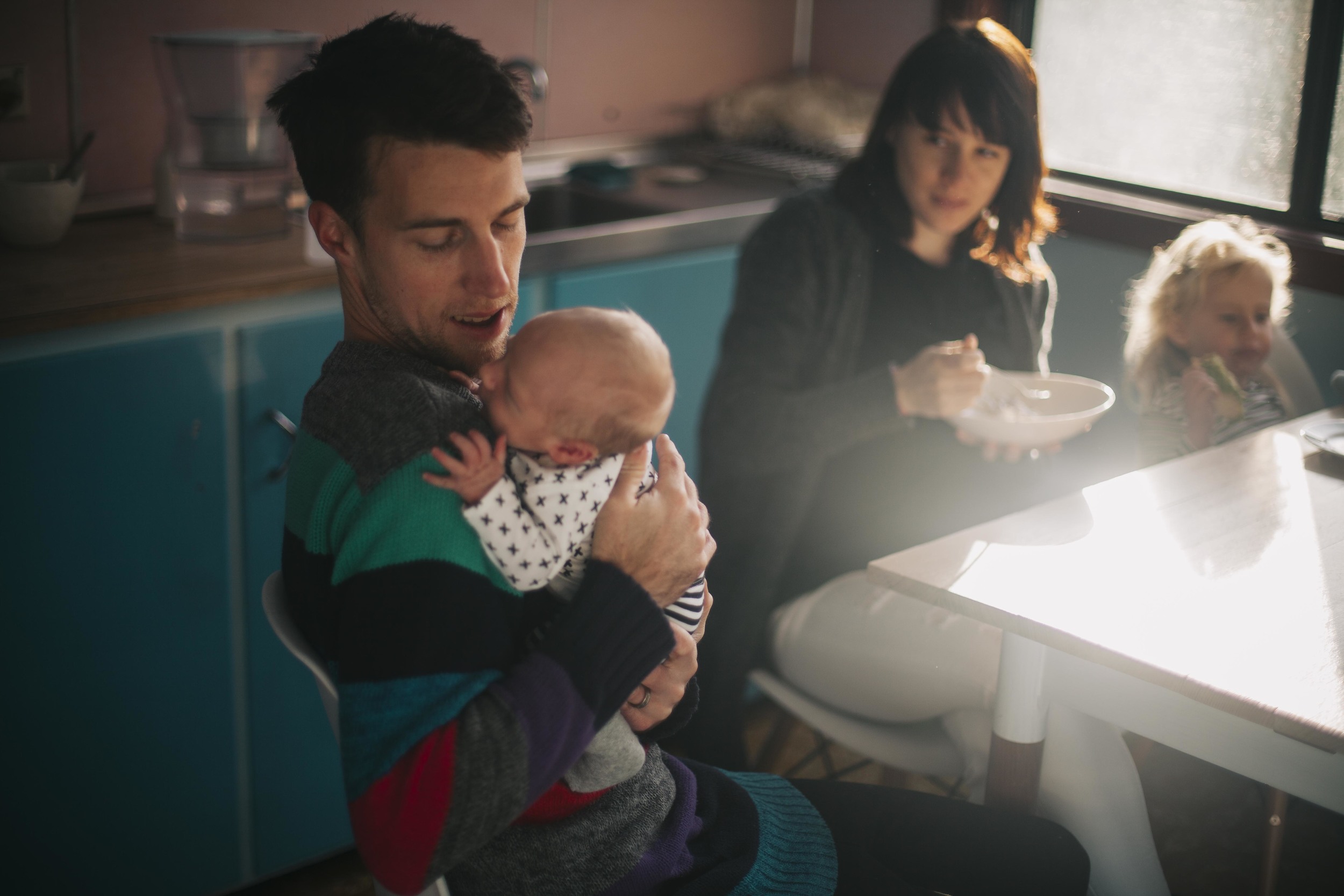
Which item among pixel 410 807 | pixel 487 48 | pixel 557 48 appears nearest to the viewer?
pixel 410 807

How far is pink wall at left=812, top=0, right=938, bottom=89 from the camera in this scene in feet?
9.97

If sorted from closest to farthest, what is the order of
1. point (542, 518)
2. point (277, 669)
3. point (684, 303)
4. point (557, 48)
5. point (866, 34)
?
point (542, 518) → point (277, 669) → point (684, 303) → point (557, 48) → point (866, 34)

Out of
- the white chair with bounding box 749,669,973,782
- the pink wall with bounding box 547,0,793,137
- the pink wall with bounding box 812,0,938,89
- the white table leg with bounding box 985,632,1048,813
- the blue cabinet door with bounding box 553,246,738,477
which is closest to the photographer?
the white table leg with bounding box 985,632,1048,813

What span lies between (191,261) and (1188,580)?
1485 mm

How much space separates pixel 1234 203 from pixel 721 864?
6.97 feet

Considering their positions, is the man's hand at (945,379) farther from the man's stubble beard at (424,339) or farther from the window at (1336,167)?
the window at (1336,167)

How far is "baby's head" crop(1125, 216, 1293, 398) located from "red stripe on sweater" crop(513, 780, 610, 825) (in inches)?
60.6

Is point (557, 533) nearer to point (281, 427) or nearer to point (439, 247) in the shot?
point (439, 247)

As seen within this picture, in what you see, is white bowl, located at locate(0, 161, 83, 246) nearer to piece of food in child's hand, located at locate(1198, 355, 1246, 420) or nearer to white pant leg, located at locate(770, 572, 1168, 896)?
white pant leg, located at locate(770, 572, 1168, 896)

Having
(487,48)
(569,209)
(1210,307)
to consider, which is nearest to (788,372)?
(1210,307)

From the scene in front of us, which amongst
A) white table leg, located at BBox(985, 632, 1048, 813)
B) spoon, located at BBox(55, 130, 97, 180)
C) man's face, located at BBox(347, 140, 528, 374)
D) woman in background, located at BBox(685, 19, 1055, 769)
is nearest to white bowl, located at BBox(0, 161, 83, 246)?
spoon, located at BBox(55, 130, 97, 180)

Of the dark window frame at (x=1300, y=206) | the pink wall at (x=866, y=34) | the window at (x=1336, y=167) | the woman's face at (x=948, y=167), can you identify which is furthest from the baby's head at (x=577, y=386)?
the pink wall at (x=866, y=34)

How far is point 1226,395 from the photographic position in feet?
6.43

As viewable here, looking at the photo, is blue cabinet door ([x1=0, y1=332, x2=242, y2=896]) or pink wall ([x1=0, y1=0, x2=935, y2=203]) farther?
pink wall ([x1=0, y1=0, x2=935, y2=203])
